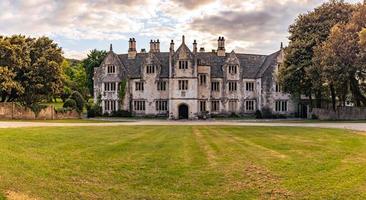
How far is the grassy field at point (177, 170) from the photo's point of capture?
1244cm

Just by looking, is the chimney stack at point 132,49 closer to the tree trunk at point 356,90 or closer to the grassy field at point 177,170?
the tree trunk at point 356,90

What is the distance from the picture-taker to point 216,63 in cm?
6969

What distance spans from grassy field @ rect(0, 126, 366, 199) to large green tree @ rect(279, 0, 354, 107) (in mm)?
33855

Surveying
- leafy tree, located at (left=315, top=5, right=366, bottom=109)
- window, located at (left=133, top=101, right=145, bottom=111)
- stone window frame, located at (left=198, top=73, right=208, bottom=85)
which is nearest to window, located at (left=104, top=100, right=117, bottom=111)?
window, located at (left=133, top=101, right=145, bottom=111)

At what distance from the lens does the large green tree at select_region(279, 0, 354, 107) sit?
53.0 metres

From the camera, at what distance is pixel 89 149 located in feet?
60.9

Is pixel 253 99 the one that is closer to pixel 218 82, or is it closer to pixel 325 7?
pixel 218 82

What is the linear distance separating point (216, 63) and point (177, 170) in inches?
2191

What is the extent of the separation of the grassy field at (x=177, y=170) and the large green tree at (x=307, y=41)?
3385 cm

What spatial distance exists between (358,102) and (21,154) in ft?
166

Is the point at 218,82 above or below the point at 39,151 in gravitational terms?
above

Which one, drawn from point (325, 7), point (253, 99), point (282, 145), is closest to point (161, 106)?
point (253, 99)

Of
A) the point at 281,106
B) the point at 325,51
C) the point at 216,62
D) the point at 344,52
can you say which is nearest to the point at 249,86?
the point at 281,106

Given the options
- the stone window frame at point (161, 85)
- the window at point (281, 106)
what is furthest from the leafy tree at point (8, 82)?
the window at point (281, 106)
